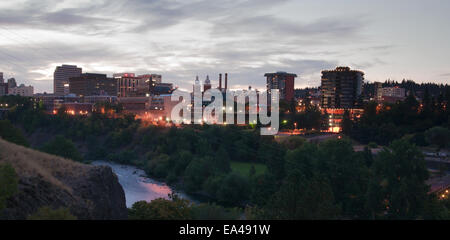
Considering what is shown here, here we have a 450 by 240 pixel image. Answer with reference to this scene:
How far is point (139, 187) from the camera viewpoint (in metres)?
33.5

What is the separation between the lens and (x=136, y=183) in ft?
115

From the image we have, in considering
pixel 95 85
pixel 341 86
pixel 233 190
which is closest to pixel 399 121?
pixel 233 190

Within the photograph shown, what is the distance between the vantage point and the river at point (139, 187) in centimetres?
2994

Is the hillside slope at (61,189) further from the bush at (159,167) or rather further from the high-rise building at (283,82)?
the high-rise building at (283,82)

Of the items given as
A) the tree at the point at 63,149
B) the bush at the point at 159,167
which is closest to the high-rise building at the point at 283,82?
the bush at the point at 159,167

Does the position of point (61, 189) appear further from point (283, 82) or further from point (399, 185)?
point (283, 82)

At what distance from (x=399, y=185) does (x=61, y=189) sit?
17.9 meters

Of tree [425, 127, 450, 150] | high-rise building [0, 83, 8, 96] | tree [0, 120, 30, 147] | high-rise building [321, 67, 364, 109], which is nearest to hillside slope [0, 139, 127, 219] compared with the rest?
tree [0, 120, 30, 147]

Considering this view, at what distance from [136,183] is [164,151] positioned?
438 inches
